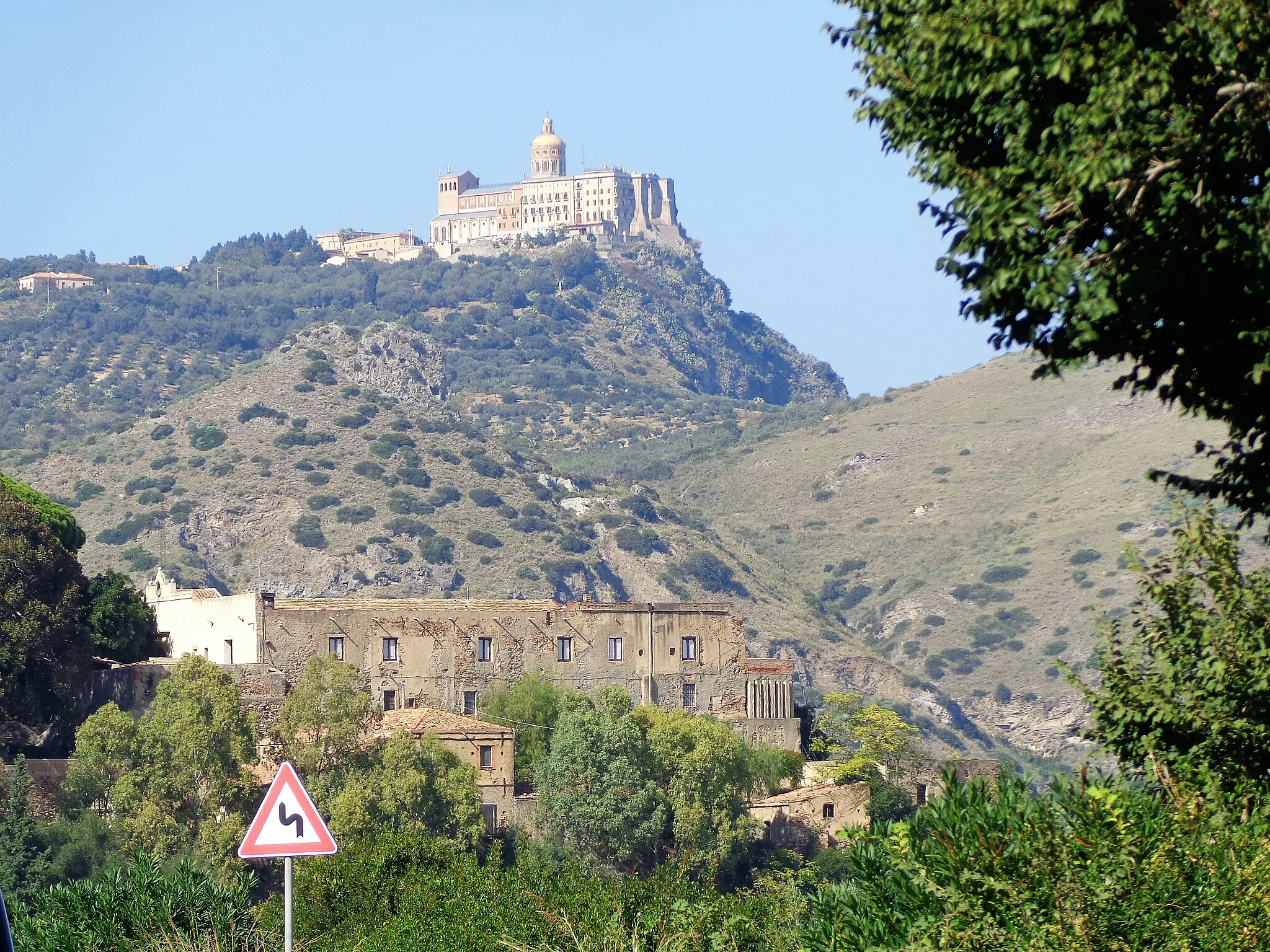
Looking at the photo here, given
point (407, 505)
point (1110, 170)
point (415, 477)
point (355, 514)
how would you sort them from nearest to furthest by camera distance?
1. point (1110, 170)
2. point (355, 514)
3. point (407, 505)
4. point (415, 477)

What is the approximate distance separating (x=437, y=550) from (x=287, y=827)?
120100mm

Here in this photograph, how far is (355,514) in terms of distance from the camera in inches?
5650

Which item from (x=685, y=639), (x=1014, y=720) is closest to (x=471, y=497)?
(x=1014, y=720)

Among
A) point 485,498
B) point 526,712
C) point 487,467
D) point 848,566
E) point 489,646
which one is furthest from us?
point 848,566

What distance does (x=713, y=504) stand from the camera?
621 feet

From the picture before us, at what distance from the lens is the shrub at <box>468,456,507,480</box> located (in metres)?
154

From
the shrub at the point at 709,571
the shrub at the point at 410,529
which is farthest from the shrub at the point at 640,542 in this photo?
the shrub at the point at 410,529

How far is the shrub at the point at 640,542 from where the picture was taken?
481ft

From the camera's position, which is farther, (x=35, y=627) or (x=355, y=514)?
(x=355, y=514)

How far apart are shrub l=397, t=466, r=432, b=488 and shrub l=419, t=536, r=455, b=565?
9142 millimetres

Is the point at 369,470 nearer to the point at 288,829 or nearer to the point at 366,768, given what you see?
the point at 366,768

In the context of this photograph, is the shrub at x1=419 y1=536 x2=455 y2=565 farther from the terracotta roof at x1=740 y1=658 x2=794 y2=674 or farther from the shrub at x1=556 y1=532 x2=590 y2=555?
the terracotta roof at x1=740 y1=658 x2=794 y2=674

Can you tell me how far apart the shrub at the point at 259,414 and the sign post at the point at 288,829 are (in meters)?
141

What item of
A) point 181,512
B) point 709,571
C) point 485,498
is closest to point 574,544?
point 709,571
